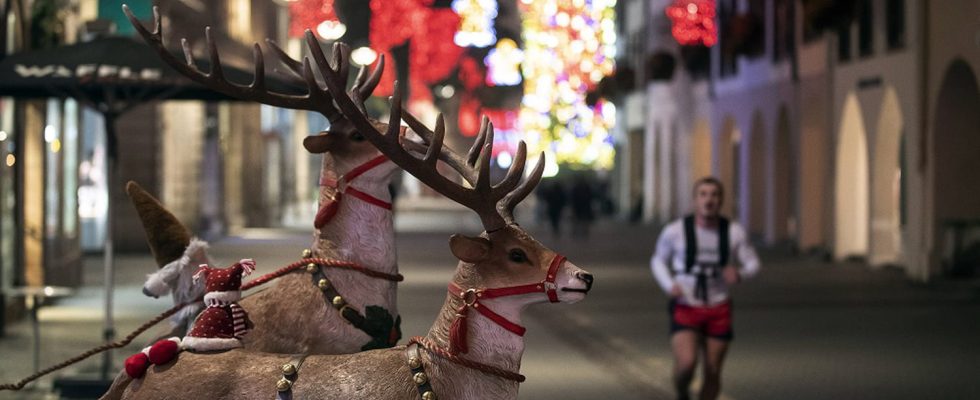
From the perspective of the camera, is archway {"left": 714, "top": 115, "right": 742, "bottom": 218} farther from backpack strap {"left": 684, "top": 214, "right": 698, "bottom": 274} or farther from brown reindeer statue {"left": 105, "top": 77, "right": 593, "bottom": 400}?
brown reindeer statue {"left": 105, "top": 77, "right": 593, "bottom": 400}

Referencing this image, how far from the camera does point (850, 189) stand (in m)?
35.1

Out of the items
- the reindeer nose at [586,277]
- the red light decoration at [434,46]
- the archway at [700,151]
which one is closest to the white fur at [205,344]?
the reindeer nose at [586,277]

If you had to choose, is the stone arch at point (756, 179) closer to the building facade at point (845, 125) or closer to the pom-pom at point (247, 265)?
the building facade at point (845, 125)

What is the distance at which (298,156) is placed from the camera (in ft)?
241

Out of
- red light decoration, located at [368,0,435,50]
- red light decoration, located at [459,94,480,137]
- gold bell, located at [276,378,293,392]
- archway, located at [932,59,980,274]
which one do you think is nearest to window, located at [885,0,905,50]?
archway, located at [932,59,980,274]

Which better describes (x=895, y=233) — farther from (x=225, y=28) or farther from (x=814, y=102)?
(x=225, y=28)

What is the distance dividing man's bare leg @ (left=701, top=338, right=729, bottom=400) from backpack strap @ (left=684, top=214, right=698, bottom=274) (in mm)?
530

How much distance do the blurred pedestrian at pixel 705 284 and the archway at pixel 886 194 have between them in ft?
66.6

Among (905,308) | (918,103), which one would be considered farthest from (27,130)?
(918,103)

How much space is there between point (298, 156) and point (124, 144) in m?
36.9

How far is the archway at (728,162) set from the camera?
49.4 m

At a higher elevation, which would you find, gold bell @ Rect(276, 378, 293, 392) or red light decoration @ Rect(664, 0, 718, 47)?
red light decoration @ Rect(664, 0, 718, 47)

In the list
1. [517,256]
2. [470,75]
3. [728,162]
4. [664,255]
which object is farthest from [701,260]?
[470,75]

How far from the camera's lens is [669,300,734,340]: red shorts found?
1273 centimetres
